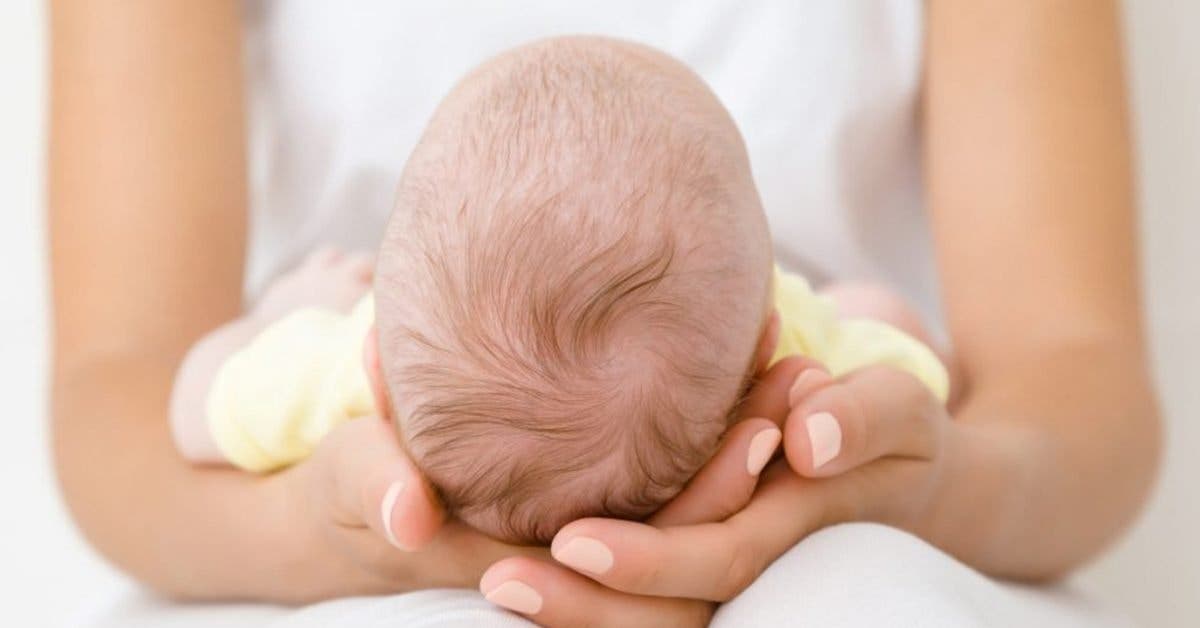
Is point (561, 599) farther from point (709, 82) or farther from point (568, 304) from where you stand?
point (709, 82)

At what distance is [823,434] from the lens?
78cm

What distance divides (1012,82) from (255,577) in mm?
863

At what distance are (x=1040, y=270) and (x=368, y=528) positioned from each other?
691 mm

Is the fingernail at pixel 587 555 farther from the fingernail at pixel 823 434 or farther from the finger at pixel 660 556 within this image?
the fingernail at pixel 823 434

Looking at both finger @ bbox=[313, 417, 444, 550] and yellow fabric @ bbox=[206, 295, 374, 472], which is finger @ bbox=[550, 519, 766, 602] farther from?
yellow fabric @ bbox=[206, 295, 374, 472]

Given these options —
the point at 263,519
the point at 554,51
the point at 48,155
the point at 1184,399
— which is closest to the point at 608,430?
the point at 554,51

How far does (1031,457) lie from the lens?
1.05m

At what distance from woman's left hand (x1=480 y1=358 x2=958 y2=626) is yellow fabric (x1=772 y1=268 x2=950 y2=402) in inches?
6.6

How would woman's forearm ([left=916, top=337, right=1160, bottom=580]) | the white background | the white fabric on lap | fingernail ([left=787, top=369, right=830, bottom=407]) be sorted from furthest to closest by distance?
the white background < woman's forearm ([left=916, top=337, right=1160, bottom=580]) < fingernail ([left=787, top=369, right=830, bottom=407]) < the white fabric on lap

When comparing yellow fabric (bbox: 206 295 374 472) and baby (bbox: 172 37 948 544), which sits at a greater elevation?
baby (bbox: 172 37 948 544)

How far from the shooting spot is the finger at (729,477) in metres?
0.81

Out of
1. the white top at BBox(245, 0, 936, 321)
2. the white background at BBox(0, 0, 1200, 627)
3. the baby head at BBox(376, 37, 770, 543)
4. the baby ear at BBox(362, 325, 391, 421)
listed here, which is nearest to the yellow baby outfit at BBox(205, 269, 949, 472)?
the baby ear at BBox(362, 325, 391, 421)

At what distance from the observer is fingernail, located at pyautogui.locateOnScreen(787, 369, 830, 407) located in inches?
33.2

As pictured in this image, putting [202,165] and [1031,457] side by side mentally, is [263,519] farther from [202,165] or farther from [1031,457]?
[1031,457]
